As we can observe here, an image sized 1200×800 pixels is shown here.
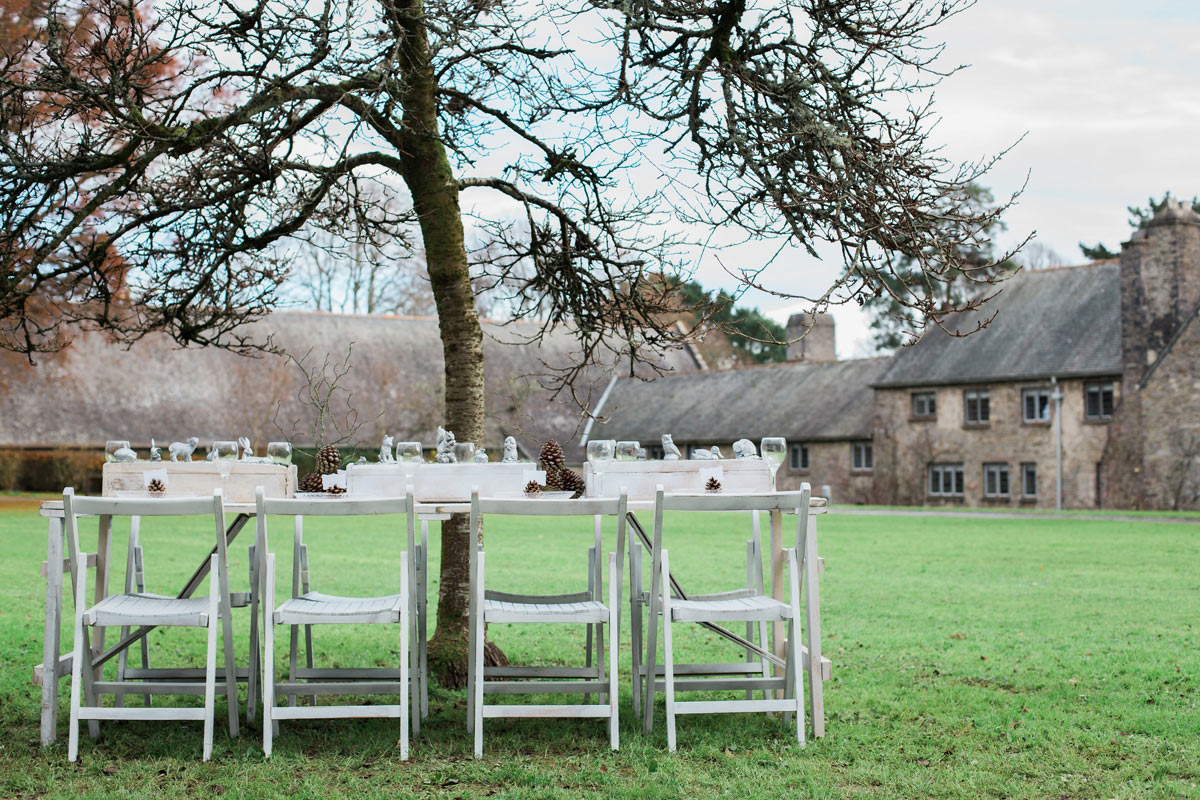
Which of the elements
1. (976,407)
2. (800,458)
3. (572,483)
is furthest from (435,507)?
(800,458)

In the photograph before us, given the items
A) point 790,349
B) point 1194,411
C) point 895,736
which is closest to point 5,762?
point 895,736

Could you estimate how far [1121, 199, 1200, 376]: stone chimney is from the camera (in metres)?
32.4

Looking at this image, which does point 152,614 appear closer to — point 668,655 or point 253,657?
point 253,657

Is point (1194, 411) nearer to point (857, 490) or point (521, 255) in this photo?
point (857, 490)

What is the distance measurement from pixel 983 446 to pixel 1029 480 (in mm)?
1583

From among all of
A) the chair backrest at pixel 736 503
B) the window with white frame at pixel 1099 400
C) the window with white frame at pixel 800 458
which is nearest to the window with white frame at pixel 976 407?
the window with white frame at pixel 1099 400

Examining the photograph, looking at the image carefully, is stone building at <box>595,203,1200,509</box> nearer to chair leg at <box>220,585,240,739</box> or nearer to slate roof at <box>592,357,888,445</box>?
slate roof at <box>592,357,888,445</box>

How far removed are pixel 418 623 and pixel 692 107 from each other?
2.89 m

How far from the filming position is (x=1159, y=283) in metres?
32.6

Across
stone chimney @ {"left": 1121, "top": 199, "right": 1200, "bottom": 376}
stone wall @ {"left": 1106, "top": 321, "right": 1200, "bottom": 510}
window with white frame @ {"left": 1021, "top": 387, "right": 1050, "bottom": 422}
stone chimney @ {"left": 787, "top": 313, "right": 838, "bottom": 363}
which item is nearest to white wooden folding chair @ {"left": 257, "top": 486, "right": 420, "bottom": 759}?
stone wall @ {"left": 1106, "top": 321, "right": 1200, "bottom": 510}

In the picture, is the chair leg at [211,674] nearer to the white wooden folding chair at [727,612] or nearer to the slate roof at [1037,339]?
the white wooden folding chair at [727,612]

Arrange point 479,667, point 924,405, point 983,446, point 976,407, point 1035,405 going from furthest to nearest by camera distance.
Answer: point 924,405, point 976,407, point 983,446, point 1035,405, point 479,667

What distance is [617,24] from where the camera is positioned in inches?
227

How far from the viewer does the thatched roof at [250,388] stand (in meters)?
37.4
